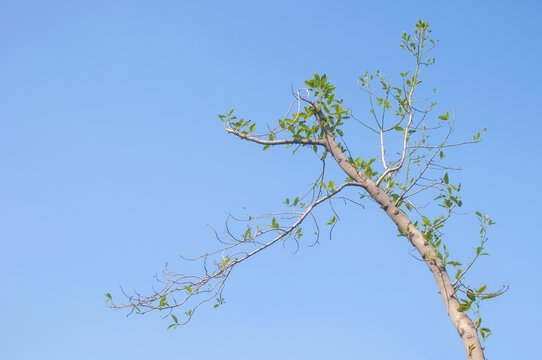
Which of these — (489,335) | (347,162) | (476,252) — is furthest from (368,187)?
(489,335)

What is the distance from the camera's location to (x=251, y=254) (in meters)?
5.05

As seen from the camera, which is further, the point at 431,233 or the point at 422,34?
the point at 422,34

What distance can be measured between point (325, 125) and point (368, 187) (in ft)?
2.66

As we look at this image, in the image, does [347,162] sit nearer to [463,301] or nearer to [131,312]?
[463,301]

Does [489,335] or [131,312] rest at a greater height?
[131,312]

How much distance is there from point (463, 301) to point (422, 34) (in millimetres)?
3377

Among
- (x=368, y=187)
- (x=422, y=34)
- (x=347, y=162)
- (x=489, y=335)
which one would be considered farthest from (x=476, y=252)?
(x=422, y=34)

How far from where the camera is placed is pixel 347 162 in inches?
207

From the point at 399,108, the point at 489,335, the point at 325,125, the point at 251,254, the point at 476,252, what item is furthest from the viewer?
the point at 399,108

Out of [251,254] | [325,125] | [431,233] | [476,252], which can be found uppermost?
[325,125]

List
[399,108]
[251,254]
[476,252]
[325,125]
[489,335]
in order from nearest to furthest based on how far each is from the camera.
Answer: [489,335] < [476,252] < [251,254] < [325,125] < [399,108]

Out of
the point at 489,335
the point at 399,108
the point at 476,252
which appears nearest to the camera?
the point at 489,335

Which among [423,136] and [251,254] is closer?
[251,254]

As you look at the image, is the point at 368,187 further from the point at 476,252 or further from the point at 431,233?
the point at 476,252
